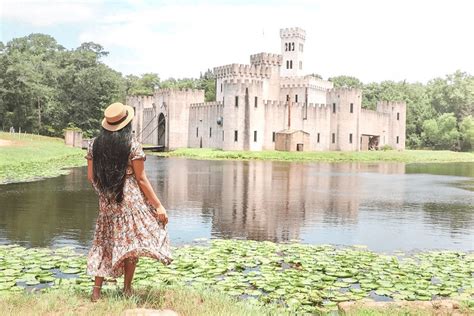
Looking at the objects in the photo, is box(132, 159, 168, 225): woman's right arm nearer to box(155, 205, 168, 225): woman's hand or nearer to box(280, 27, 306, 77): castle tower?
box(155, 205, 168, 225): woman's hand

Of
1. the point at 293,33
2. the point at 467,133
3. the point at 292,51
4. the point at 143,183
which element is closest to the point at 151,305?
the point at 143,183

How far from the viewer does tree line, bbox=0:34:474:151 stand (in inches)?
2734

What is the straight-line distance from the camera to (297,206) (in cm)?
1920

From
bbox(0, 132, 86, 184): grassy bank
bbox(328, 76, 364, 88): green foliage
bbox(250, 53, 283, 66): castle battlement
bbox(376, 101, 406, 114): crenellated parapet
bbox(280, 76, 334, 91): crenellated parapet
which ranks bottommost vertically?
bbox(0, 132, 86, 184): grassy bank

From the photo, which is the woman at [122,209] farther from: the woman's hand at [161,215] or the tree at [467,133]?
the tree at [467,133]

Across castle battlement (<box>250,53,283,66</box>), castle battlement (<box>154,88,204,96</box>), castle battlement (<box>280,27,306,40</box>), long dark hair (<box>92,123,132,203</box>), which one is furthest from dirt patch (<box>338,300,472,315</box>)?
castle battlement (<box>280,27,306,40</box>)

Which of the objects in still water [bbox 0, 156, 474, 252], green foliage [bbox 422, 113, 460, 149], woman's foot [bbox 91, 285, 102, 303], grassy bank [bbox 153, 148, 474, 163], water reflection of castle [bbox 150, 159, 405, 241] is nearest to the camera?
woman's foot [bbox 91, 285, 102, 303]

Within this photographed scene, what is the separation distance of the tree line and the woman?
63.8 m

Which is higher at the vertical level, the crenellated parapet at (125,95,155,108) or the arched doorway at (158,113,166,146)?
the crenellated parapet at (125,95,155,108)

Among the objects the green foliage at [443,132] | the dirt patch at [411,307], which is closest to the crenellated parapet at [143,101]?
the green foliage at [443,132]

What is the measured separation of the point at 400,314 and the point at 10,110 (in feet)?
235

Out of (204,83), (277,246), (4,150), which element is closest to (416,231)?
(277,246)

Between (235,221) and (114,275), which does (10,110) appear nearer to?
(235,221)

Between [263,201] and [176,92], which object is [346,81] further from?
[263,201]
